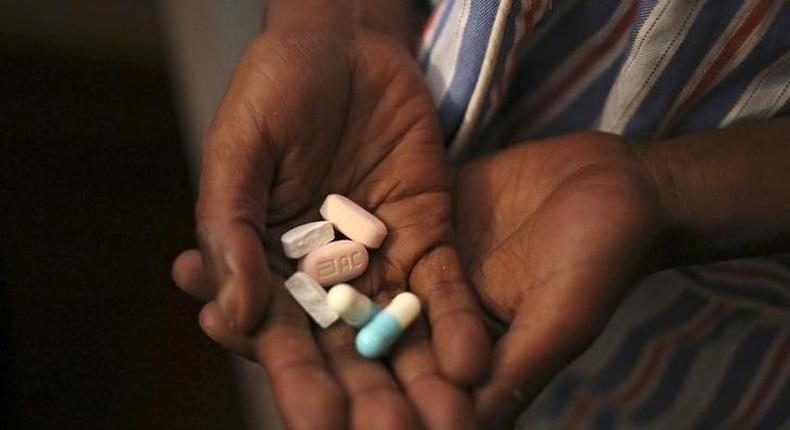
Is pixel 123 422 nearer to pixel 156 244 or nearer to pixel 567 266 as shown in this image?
pixel 156 244

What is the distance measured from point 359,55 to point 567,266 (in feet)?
0.96

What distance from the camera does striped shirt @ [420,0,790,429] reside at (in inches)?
29.6

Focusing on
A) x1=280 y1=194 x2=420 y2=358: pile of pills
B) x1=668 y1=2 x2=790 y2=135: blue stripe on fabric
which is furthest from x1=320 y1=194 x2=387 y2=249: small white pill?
x1=668 y1=2 x2=790 y2=135: blue stripe on fabric

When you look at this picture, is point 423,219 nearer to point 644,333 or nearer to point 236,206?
point 236,206

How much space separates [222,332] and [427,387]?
0.51ft

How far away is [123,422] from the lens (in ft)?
3.76

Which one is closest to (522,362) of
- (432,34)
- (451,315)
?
(451,315)

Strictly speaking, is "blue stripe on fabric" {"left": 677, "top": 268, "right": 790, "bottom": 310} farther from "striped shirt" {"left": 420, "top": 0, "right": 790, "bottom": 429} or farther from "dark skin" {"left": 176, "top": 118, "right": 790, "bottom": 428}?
"dark skin" {"left": 176, "top": 118, "right": 790, "bottom": 428}

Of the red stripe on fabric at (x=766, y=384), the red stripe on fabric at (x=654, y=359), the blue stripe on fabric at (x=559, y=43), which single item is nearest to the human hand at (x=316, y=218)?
the blue stripe on fabric at (x=559, y=43)

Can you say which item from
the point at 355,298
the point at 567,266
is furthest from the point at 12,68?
the point at 567,266

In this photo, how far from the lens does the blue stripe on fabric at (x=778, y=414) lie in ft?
2.71

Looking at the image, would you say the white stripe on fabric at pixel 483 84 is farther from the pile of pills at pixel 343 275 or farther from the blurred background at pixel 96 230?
the blurred background at pixel 96 230

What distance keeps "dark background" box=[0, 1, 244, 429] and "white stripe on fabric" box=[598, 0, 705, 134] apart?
649 mm

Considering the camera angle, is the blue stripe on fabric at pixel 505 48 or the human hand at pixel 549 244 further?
the blue stripe on fabric at pixel 505 48
